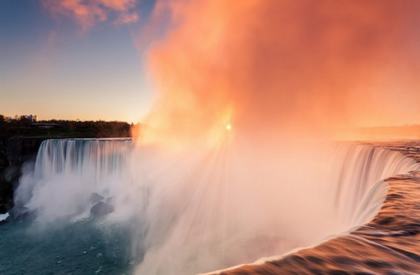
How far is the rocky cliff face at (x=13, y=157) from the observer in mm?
24406

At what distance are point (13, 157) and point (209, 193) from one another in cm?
2232

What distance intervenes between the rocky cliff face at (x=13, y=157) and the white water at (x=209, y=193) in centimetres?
171

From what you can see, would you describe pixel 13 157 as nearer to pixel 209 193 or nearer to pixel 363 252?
pixel 209 193

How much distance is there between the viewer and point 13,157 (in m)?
25.6

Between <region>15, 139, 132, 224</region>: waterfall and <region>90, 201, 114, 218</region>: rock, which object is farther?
<region>15, 139, 132, 224</region>: waterfall

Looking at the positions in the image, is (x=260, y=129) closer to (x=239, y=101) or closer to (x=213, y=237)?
(x=239, y=101)

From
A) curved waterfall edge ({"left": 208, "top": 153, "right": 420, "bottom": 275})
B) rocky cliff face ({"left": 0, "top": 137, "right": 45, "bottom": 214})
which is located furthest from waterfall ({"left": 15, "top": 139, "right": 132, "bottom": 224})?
curved waterfall edge ({"left": 208, "top": 153, "right": 420, "bottom": 275})

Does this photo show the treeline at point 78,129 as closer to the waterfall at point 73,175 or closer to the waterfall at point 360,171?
the waterfall at point 73,175

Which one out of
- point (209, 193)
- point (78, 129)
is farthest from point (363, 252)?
point (78, 129)

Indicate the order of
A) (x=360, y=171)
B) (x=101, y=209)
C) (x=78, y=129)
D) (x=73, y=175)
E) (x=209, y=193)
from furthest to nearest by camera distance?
(x=78, y=129) → (x=73, y=175) → (x=101, y=209) → (x=209, y=193) → (x=360, y=171)

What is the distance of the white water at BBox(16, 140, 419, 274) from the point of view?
9.84 m

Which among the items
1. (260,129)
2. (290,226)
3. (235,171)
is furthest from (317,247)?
(260,129)

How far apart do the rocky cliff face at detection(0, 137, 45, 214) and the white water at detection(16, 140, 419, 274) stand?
5.63 ft

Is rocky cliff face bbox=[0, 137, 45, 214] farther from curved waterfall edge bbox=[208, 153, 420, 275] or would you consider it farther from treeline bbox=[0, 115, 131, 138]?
curved waterfall edge bbox=[208, 153, 420, 275]
